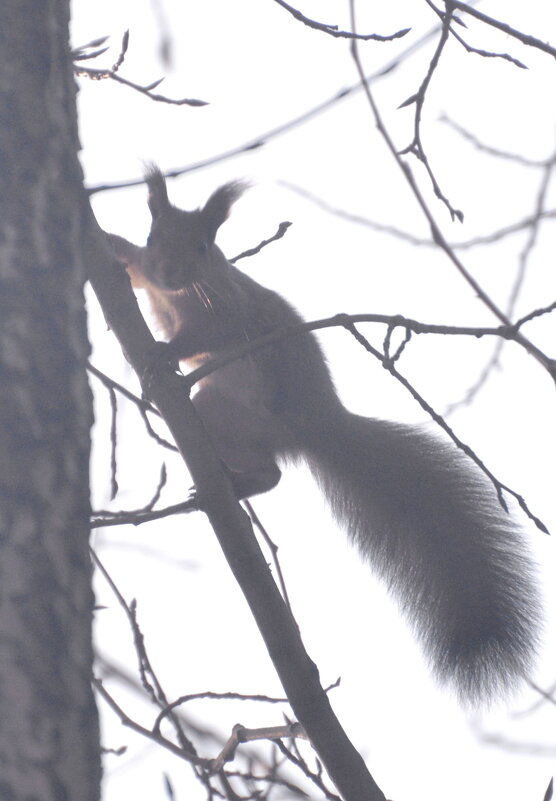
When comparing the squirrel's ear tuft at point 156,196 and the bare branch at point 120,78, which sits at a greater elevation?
the squirrel's ear tuft at point 156,196

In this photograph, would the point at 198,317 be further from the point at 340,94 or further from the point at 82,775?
the point at 82,775

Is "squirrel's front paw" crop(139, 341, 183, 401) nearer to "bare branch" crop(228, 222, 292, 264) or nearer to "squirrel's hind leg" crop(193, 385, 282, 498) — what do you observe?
"bare branch" crop(228, 222, 292, 264)

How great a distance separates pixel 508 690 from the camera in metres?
2.35

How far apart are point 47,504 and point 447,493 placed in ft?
7.01

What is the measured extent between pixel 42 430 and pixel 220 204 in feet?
8.83

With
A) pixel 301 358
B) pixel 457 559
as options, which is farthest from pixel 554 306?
pixel 301 358

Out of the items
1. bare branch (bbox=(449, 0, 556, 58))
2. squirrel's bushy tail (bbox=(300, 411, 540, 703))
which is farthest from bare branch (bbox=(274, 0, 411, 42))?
squirrel's bushy tail (bbox=(300, 411, 540, 703))

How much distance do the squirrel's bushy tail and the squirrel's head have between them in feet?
2.53

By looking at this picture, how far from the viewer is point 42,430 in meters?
1.11

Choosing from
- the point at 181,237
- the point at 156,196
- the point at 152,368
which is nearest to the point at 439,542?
the point at 152,368

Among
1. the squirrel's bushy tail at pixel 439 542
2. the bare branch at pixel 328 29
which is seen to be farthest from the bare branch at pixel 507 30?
the squirrel's bushy tail at pixel 439 542

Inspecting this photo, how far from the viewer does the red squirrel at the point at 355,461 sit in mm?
2545

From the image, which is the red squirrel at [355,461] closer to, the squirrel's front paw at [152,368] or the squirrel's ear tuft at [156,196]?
the squirrel's ear tuft at [156,196]

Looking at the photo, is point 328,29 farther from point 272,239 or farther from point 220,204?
point 220,204
